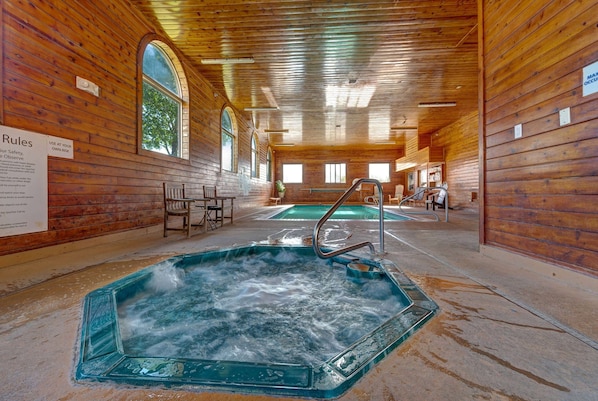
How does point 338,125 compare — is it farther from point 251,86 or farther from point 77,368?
point 77,368

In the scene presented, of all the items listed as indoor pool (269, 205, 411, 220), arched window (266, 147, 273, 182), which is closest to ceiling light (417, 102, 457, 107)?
indoor pool (269, 205, 411, 220)

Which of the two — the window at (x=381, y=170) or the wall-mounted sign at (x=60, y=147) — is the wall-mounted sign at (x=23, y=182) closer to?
Answer: the wall-mounted sign at (x=60, y=147)

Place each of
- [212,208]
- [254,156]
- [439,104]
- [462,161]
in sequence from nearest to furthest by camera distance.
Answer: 1. [212,208]
2. [439,104]
3. [462,161]
4. [254,156]

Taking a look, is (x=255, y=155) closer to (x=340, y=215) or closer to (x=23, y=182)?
(x=340, y=215)

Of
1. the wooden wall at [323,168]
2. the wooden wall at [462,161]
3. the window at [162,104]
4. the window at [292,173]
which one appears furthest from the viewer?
the window at [292,173]

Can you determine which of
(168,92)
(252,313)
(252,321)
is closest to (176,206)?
(168,92)

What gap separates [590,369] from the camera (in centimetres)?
82

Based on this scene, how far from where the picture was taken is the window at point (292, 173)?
47.0ft

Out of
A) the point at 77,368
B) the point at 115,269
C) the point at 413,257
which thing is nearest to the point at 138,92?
the point at 115,269

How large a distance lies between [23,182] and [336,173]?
42.4 feet

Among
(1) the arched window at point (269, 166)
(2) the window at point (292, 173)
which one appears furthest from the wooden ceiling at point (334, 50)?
(2) the window at point (292, 173)

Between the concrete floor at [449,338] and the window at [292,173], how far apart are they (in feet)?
40.8

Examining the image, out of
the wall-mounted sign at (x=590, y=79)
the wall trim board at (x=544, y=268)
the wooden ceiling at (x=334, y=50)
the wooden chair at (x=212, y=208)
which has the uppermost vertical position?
the wooden ceiling at (x=334, y=50)

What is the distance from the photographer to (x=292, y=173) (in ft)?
47.2
